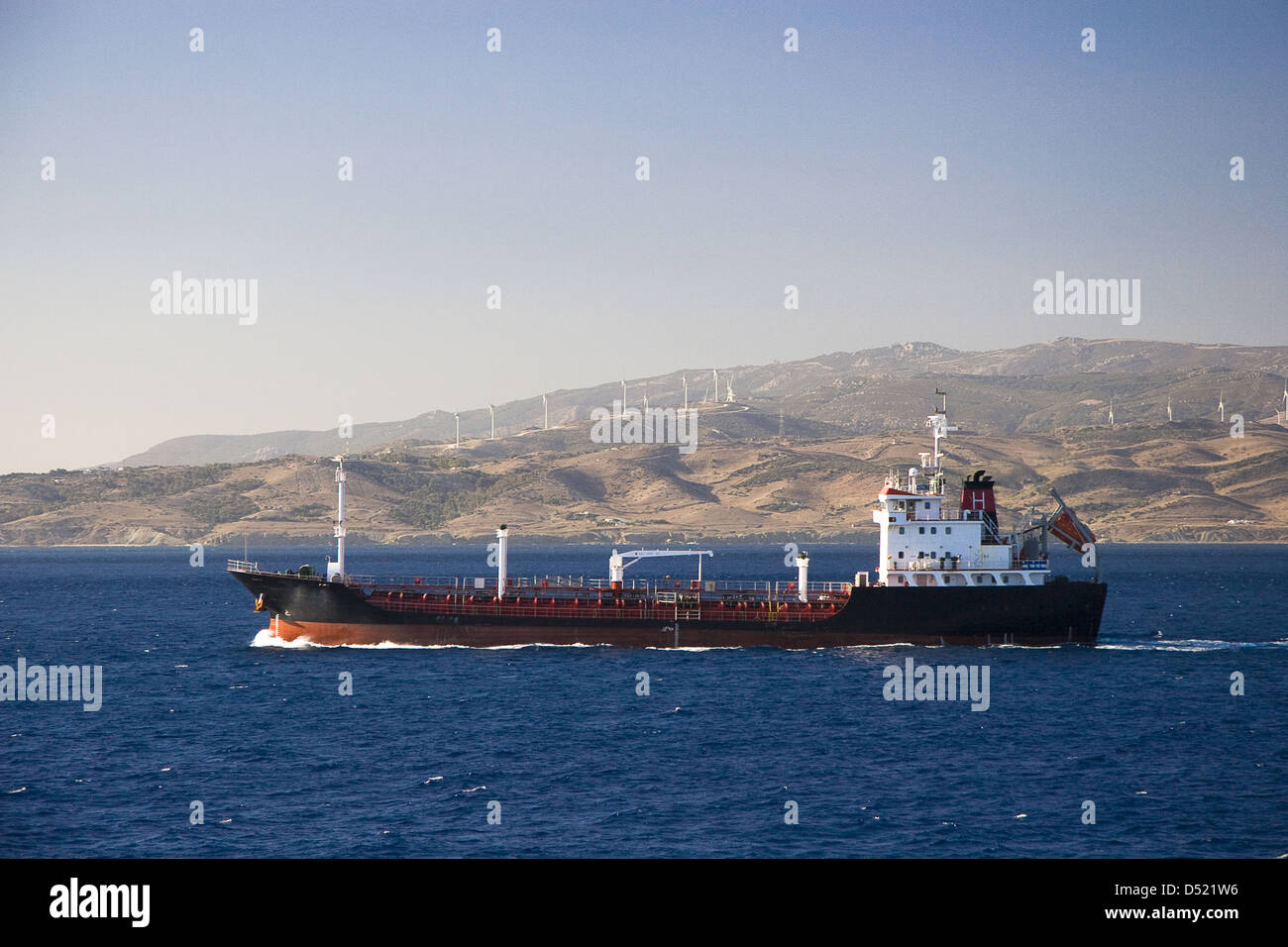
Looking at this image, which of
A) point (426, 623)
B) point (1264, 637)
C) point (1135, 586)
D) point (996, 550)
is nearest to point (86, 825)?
point (426, 623)

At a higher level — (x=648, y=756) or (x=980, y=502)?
(x=980, y=502)

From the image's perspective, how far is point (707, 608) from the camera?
74562 millimetres

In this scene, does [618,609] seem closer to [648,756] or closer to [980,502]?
[980,502]

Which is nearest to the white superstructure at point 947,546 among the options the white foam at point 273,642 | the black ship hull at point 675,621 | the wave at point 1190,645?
the black ship hull at point 675,621

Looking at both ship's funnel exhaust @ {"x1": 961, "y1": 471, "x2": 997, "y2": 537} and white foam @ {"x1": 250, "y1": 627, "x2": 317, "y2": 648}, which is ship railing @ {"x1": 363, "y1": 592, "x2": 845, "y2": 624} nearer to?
white foam @ {"x1": 250, "y1": 627, "x2": 317, "y2": 648}

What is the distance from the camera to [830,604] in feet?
240

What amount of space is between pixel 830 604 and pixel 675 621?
934cm

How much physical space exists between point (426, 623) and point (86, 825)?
3857 centimetres

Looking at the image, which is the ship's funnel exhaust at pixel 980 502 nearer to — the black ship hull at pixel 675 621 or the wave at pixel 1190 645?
the black ship hull at pixel 675 621

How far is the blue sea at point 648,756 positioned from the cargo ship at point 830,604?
4.71 ft

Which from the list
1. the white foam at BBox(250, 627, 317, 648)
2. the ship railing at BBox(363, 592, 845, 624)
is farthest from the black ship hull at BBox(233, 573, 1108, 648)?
the white foam at BBox(250, 627, 317, 648)

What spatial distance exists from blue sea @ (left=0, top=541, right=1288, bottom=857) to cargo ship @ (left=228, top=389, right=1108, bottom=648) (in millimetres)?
1437

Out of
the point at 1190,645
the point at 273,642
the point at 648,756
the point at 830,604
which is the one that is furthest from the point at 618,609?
the point at 1190,645

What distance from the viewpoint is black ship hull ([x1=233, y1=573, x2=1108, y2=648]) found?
7000 cm
